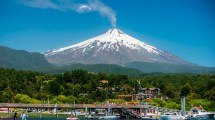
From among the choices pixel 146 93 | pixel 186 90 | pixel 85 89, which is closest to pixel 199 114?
pixel 186 90

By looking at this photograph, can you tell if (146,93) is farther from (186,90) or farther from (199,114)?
(199,114)

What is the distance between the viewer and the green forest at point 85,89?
340 ft

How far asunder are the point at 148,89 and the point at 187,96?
1772 centimetres

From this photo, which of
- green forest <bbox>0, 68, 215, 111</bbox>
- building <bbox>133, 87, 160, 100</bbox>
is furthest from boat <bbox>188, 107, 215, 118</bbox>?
building <bbox>133, 87, 160, 100</bbox>

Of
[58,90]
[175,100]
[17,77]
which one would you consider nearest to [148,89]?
[175,100]

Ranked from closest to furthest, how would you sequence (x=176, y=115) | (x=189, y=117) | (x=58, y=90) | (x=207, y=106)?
(x=176, y=115), (x=189, y=117), (x=207, y=106), (x=58, y=90)

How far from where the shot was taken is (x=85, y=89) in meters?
123

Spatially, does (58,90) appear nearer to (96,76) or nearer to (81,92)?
(81,92)

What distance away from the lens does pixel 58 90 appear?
117m

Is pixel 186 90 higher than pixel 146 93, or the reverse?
pixel 186 90

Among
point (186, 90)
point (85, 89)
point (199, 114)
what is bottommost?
point (199, 114)

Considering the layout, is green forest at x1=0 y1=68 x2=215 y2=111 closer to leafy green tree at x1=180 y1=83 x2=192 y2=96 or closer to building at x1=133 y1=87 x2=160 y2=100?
leafy green tree at x1=180 y1=83 x2=192 y2=96

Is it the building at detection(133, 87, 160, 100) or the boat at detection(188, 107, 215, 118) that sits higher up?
the building at detection(133, 87, 160, 100)

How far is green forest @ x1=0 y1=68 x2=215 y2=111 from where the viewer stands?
340 ft
